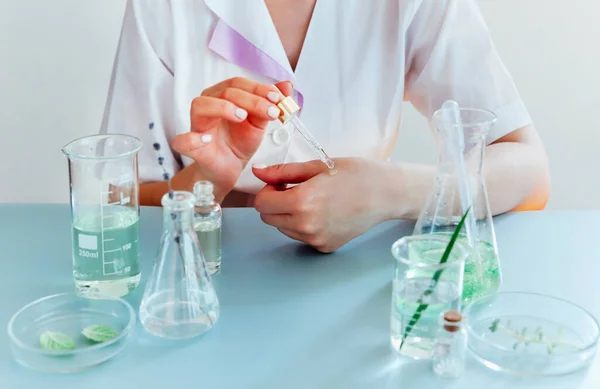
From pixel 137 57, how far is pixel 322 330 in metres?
0.77

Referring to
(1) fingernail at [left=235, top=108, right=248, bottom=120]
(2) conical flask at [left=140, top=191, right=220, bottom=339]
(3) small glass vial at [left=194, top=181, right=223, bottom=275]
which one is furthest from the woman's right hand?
(2) conical flask at [left=140, top=191, right=220, bottom=339]

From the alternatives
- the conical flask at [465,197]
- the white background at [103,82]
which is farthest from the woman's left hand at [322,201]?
the white background at [103,82]

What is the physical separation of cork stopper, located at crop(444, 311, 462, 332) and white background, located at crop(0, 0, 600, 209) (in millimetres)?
1476

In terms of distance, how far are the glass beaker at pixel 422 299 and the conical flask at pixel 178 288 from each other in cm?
22

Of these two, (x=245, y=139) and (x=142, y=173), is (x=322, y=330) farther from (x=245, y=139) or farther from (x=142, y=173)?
(x=142, y=173)

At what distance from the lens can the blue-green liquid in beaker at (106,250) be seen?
0.92 metres

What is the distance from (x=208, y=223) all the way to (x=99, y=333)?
8.5 inches

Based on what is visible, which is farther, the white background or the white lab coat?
the white background

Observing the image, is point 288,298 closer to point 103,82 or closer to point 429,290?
point 429,290

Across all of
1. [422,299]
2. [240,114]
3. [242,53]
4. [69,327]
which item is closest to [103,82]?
[242,53]

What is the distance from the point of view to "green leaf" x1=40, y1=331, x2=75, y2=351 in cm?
83

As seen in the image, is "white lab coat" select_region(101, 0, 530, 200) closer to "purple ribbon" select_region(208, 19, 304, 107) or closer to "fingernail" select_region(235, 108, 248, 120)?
"purple ribbon" select_region(208, 19, 304, 107)

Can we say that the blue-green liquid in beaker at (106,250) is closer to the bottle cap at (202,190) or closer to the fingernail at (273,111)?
the bottle cap at (202,190)

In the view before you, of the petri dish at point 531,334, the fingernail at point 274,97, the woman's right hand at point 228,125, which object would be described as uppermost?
the fingernail at point 274,97
